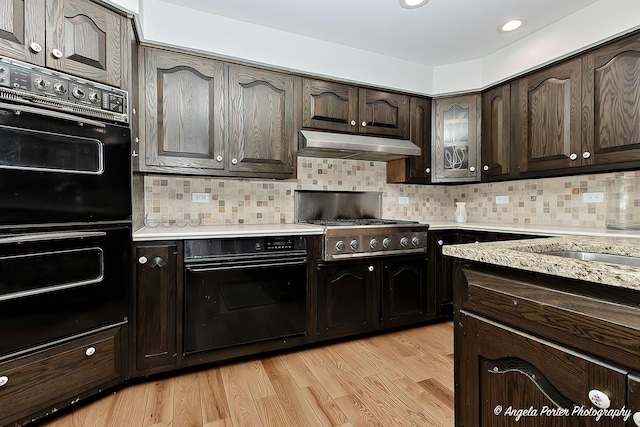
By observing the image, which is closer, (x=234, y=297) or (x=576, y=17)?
(x=234, y=297)

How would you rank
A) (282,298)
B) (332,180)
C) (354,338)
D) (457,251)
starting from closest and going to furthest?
(457,251), (282,298), (354,338), (332,180)

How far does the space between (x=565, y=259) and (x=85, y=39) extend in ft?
7.21

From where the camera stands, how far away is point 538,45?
241cm

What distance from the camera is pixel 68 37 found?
155 cm

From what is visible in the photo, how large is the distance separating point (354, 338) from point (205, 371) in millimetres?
1086

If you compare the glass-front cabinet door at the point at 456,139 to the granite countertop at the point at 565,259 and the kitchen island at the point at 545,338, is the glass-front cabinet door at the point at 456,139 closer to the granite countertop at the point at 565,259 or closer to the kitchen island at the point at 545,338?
the granite countertop at the point at 565,259

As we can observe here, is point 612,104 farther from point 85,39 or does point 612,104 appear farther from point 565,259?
point 85,39

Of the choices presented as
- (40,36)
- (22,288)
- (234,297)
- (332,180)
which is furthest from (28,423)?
(332,180)

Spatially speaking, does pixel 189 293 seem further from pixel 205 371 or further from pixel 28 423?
pixel 28 423

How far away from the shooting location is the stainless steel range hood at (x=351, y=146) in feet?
7.91

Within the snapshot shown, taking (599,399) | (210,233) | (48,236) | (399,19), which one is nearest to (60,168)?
(48,236)

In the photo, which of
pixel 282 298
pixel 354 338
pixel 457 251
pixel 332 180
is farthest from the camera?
pixel 332 180

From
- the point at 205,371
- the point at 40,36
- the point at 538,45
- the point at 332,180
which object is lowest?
the point at 205,371

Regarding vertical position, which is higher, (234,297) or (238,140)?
(238,140)
